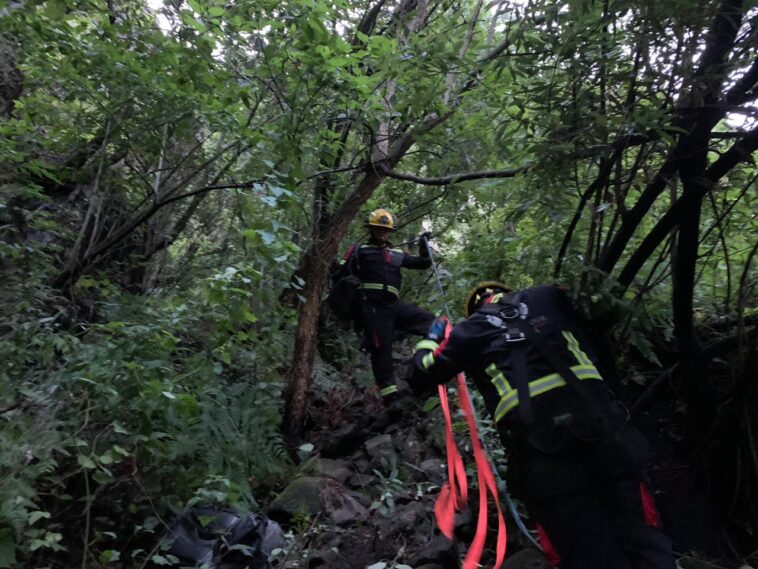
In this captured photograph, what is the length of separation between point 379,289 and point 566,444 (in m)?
3.97

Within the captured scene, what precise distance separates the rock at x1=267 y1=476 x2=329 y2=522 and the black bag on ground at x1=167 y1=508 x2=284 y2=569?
561mm

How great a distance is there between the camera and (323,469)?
4.90 metres

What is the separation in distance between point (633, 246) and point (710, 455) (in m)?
1.49

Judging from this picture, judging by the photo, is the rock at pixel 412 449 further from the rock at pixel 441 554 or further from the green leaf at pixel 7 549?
the green leaf at pixel 7 549

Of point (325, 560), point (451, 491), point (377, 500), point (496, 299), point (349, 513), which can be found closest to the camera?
point (496, 299)

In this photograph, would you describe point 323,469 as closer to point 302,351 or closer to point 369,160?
point 302,351

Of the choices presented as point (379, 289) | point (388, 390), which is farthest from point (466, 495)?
point (379, 289)

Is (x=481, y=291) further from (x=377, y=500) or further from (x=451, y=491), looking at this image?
(x=377, y=500)

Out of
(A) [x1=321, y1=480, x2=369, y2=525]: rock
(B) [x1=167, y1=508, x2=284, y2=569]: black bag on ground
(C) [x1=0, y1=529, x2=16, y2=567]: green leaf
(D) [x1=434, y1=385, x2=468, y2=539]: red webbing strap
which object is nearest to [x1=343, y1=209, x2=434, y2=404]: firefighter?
(A) [x1=321, y1=480, x2=369, y2=525]: rock

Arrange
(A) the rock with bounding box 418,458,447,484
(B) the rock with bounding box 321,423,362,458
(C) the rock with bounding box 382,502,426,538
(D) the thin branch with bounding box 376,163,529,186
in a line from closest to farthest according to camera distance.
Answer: (D) the thin branch with bounding box 376,163,529,186, (C) the rock with bounding box 382,502,426,538, (A) the rock with bounding box 418,458,447,484, (B) the rock with bounding box 321,423,362,458

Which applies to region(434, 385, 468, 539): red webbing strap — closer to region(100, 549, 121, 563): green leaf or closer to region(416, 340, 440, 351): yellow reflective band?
region(416, 340, 440, 351): yellow reflective band

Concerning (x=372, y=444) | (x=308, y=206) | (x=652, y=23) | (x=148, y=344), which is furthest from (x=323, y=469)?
(x=652, y=23)

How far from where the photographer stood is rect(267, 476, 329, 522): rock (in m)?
4.13

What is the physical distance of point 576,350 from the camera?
8.68ft
